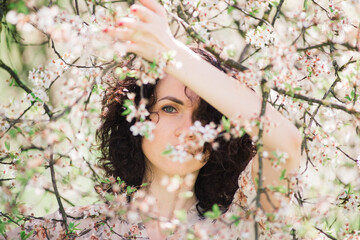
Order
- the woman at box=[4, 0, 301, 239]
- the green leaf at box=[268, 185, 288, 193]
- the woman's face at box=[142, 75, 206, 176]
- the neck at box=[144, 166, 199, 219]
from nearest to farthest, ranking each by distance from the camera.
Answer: the green leaf at box=[268, 185, 288, 193] → the woman at box=[4, 0, 301, 239] → the woman's face at box=[142, 75, 206, 176] → the neck at box=[144, 166, 199, 219]

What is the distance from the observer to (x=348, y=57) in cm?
183

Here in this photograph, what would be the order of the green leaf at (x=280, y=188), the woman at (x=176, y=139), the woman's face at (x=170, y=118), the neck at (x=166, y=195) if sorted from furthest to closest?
the neck at (x=166, y=195), the woman's face at (x=170, y=118), the woman at (x=176, y=139), the green leaf at (x=280, y=188)

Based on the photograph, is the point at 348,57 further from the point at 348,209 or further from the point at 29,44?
the point at 29,44

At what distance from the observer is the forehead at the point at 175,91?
1.91 m

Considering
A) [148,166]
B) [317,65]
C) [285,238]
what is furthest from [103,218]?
[317,65]

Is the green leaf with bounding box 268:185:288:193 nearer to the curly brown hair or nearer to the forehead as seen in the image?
the forehead

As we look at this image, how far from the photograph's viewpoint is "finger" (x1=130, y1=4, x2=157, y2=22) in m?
1.39

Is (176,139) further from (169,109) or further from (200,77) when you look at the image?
(200,77)

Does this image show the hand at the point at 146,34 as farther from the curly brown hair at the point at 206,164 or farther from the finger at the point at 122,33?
the curly brown hair at the point at 206,164

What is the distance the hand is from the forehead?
48cm

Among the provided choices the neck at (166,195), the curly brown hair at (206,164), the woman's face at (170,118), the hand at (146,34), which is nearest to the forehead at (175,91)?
the woman's face at (170,118)

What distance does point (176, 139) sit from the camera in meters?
1.88

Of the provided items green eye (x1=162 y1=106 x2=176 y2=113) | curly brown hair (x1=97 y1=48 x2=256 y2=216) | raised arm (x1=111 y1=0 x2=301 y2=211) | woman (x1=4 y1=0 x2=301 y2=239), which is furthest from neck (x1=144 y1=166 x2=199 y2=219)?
raised arm (x1=111 y1=0 x2=301 y2=211)

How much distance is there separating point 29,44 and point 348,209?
1.85 meters
